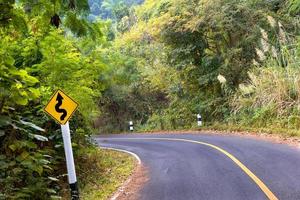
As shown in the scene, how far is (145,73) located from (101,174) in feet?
62.6

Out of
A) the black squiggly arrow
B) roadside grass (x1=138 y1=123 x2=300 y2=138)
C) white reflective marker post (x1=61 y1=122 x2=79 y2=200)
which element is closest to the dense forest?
roadside grass (x1=138 y1=123 x2=300 y2=138)

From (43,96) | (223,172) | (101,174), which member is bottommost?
(101,174)

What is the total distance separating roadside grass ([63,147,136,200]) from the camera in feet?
37.1

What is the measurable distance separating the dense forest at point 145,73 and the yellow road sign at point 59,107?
59cm

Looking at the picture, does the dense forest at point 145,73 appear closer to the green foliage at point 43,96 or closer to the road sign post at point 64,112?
the green foliage at point 43,96

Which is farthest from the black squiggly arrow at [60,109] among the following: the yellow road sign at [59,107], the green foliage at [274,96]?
the green foliage at [274,96]

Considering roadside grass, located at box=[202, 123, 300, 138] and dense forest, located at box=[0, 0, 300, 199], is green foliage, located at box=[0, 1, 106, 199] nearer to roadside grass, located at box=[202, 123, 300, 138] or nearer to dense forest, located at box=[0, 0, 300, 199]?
dense forest, located at box=[0, 0, 300, 199]

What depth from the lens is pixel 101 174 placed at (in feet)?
46.3

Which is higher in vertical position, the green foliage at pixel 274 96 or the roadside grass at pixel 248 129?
the green foliage at pixel 274 96

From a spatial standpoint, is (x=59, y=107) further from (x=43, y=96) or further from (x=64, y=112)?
(x=43, y=96)

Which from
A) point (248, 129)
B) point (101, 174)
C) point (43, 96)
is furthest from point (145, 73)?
point (43, 96)

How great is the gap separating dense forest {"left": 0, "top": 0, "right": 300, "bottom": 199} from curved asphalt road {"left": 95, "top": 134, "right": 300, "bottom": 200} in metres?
2.49

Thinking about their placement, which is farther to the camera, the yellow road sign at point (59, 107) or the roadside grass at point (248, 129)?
the roadside grass at point (248, 129)

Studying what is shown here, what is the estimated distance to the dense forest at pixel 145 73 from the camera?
19.1 ft
